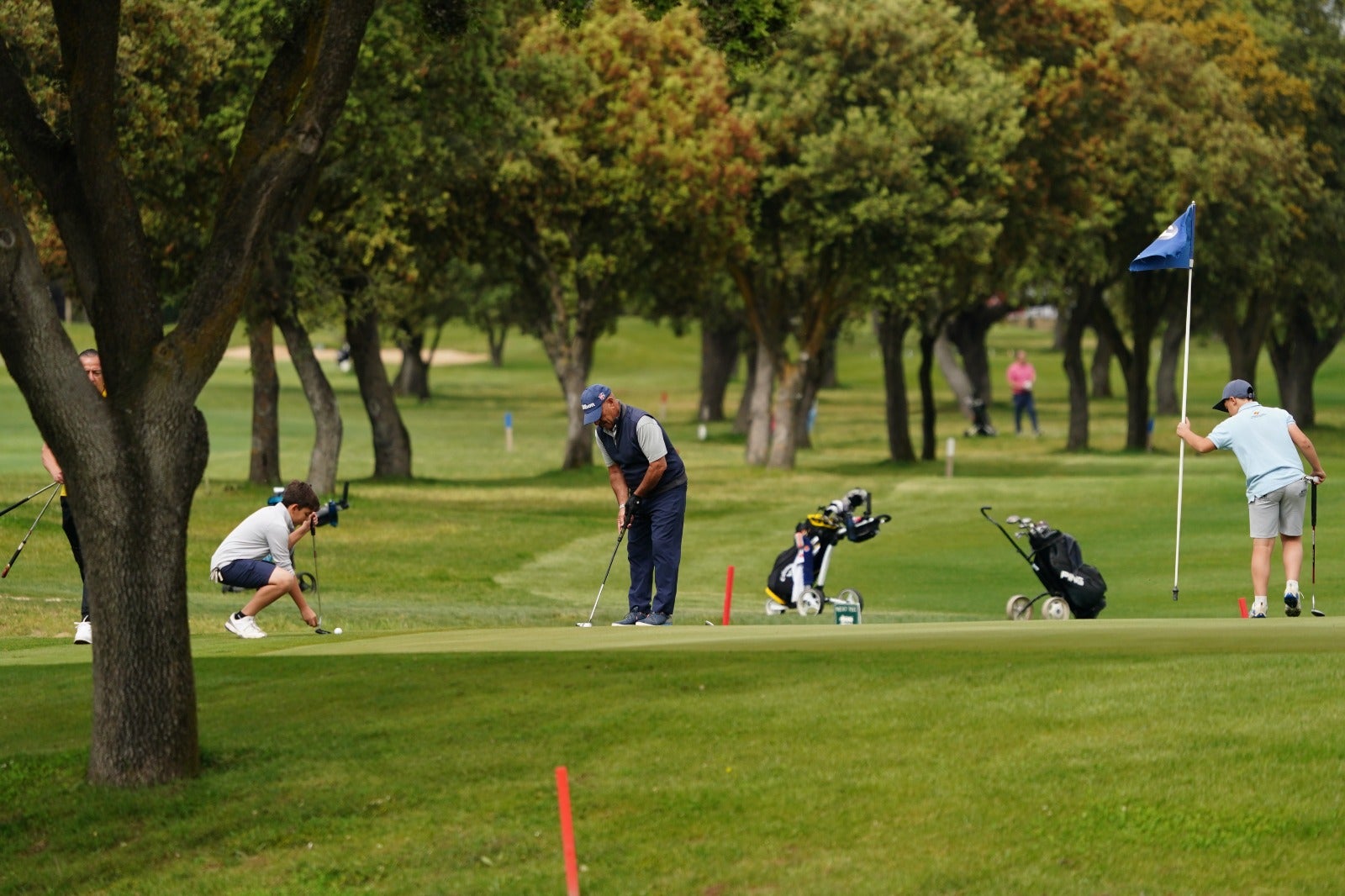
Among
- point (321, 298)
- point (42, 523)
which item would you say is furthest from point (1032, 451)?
point (42, 523)

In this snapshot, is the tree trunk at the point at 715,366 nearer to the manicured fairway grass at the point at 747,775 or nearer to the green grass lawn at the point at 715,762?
the green grass lawn at the point at 715,762

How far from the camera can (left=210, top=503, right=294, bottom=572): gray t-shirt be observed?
1664 cm

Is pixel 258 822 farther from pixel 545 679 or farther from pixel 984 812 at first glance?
pixel 984 812

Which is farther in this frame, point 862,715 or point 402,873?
point 862,715

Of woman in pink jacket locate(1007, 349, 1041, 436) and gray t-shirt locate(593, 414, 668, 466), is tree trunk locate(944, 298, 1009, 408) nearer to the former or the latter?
woman in pink jacket locate(1007, 349, 1041, 436)

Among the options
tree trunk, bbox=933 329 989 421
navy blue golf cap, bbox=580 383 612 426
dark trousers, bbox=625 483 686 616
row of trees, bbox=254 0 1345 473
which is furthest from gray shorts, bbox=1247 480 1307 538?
tree trunk, bbox=933 329 989 421

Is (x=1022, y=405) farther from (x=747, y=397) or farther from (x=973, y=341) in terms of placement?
(x=747, y=397)

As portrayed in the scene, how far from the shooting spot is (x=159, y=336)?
36.3 feet

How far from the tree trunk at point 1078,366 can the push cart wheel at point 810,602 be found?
112 ft

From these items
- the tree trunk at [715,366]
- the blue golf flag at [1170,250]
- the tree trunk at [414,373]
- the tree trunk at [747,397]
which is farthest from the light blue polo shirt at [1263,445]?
the tree trunk at [414,373]

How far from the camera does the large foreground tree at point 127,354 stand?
35.2 ft

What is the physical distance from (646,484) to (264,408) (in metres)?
23.6

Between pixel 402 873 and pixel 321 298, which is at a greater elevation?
pixel 321 298

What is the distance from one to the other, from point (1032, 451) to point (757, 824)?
48.5 m
